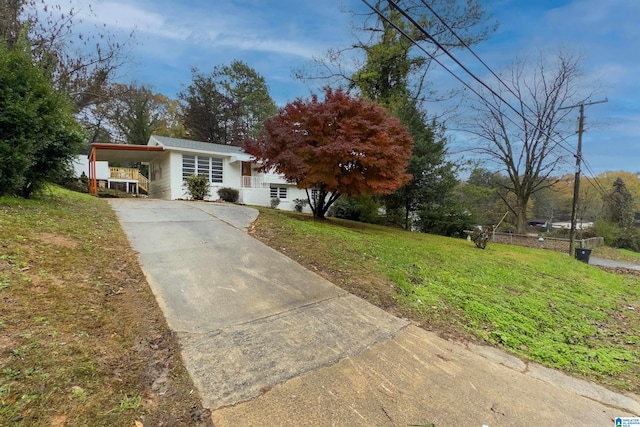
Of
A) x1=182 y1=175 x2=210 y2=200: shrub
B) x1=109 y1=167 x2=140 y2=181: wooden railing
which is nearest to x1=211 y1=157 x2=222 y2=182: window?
x1=182 y1=175 x2=210 y2=200: shrub

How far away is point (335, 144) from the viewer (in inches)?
349

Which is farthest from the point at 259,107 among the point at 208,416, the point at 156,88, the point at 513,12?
the point at 208,416

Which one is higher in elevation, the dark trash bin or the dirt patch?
the dirt patch

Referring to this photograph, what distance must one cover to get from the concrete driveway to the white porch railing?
551 inches

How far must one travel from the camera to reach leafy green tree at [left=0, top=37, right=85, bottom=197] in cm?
532

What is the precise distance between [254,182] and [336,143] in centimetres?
1070

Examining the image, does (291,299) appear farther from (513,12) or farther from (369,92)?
(369,92)

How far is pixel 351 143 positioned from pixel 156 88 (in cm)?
2958

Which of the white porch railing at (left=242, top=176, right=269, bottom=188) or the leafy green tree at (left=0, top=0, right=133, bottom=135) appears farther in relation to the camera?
the white porch railing at (left=242, top=176, right=269, bottom=188)

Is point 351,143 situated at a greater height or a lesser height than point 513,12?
lesser

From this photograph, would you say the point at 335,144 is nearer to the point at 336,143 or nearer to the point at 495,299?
the point at 336,143

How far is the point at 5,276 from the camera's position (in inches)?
116

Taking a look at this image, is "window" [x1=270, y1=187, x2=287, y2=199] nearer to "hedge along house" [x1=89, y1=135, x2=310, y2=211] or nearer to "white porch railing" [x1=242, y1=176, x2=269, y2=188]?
"hedge along house" [x1=89, y1=135, x2=310, y2=211]

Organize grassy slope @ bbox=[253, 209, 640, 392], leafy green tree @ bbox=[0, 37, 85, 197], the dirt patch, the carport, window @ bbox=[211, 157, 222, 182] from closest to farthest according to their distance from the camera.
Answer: grassy slope @ bbox=[253, 209, 640, 392], the dirt patch, leafy green tree @ bbox=[0, 37, 85, 197], the carport, window @ bbox=[211, 157, 222, 182]
